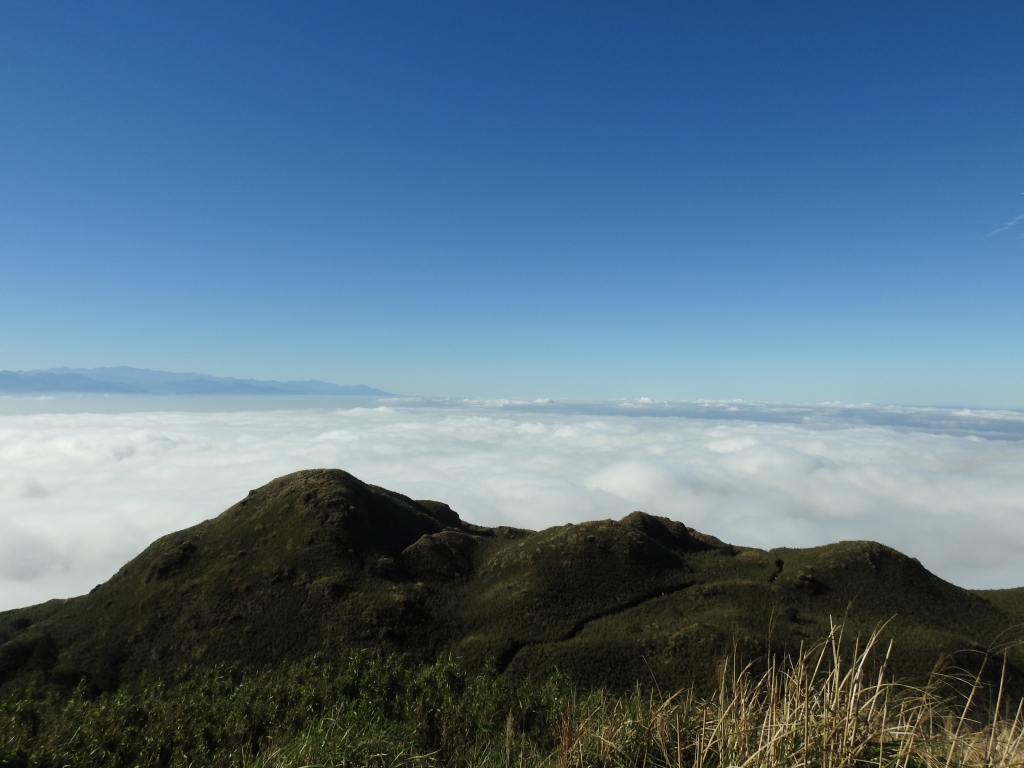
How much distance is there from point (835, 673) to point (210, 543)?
370ft

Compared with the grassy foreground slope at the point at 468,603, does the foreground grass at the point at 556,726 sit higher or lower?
higher

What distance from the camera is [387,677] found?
43.0 meters

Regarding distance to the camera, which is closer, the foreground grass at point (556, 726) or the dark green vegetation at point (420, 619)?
the foreground grass at point (556, 726)

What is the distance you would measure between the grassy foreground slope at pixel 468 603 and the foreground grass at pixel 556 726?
3147 centimetres

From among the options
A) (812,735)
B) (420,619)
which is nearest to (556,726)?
(812,735)

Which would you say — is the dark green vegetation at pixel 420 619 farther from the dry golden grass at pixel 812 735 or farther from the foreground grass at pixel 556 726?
the dry golden grass at pixel 812 735

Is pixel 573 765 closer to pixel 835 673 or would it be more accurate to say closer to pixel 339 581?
pixel 835 673

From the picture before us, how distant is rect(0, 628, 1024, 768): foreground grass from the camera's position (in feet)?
27.0

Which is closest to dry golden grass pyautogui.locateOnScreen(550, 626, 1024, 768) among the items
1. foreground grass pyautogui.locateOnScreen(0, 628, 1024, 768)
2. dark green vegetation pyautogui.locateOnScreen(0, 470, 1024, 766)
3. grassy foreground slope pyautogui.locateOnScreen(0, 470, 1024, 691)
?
foreground grass pyautogui.locateOnScreen(0, 628, 1024, 768)

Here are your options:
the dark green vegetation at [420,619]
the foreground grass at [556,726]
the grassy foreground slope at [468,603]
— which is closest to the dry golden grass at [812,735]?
the foreground grass at [556,726]

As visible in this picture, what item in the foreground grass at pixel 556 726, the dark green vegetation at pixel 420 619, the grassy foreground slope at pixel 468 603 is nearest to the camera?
the foreground grass at pixel 556 726

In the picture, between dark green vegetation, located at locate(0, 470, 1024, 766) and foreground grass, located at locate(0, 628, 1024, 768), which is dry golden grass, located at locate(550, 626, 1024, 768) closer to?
foreground grass, located at locate(0, 628, 1024, 768)

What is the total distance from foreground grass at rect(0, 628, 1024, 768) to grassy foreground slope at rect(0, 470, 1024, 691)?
103 ft

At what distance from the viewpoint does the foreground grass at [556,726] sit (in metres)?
8.23
